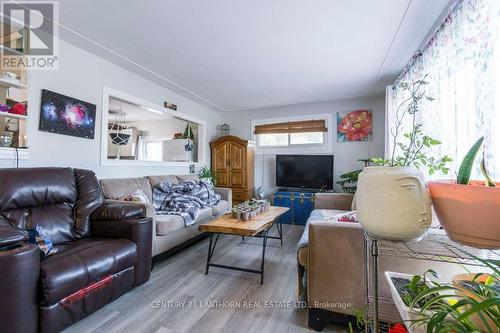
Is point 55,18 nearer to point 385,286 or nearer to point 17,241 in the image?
point 17,241

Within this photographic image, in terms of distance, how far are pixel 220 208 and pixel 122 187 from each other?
141cm

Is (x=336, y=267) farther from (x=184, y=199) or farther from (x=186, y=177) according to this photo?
(x=186, y=177)

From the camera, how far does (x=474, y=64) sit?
1368 millimetres

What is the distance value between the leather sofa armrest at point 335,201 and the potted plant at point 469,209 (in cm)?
236

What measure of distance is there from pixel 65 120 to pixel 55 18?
94 centimetres

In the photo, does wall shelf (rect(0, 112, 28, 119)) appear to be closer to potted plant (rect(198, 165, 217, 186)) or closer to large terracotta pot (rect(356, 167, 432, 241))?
potted plant (rect(198, 165, 217, 186))

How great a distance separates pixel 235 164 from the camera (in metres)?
4.53

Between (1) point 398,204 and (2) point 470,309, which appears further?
→ (1) point 398,204

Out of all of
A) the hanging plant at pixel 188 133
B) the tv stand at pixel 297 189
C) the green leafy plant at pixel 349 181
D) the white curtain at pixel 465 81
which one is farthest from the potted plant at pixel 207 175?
the white curtain at pixel 465 81

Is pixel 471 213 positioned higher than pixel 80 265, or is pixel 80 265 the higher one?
pixel 471 213

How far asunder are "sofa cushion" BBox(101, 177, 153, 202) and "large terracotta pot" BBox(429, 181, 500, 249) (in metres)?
2.77

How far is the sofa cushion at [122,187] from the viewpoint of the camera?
2.46m

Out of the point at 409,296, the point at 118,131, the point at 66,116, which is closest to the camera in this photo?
the point at 409,296

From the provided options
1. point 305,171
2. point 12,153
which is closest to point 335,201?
point 305,171
